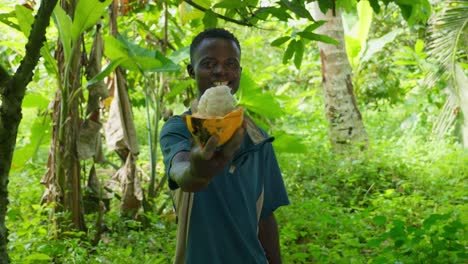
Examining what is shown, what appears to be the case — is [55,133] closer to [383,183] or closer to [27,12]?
[27,12]

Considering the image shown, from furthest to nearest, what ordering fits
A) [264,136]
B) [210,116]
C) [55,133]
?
1. [55,133]
2. [264,136]
3. [210,116]

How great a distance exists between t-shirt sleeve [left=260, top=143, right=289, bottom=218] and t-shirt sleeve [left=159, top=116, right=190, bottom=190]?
349mm

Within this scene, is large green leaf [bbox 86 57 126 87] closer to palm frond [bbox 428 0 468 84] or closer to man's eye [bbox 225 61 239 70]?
man's eye [bbox 225 61 239 70]

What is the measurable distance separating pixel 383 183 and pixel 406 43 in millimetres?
5066

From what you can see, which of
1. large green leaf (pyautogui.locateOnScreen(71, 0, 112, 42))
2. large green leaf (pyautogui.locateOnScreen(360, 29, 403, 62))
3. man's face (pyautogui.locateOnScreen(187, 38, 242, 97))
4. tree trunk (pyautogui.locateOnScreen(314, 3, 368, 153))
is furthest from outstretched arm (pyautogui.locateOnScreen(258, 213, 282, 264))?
large green leaf (pyautogui.locateOnScreen(360, 29, 403, 62))

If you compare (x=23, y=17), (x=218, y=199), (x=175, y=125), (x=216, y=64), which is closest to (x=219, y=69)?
(x=216, y=64)

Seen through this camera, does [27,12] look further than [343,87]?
No

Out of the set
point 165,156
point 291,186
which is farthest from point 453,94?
point 165,156

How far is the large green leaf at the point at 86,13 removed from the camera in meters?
2.88

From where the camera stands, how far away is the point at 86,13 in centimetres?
292

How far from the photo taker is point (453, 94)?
18.6 ft

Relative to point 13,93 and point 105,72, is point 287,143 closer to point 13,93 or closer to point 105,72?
point 105,72

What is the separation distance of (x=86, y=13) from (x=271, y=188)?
175 cm

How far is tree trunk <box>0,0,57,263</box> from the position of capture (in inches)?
50.8
